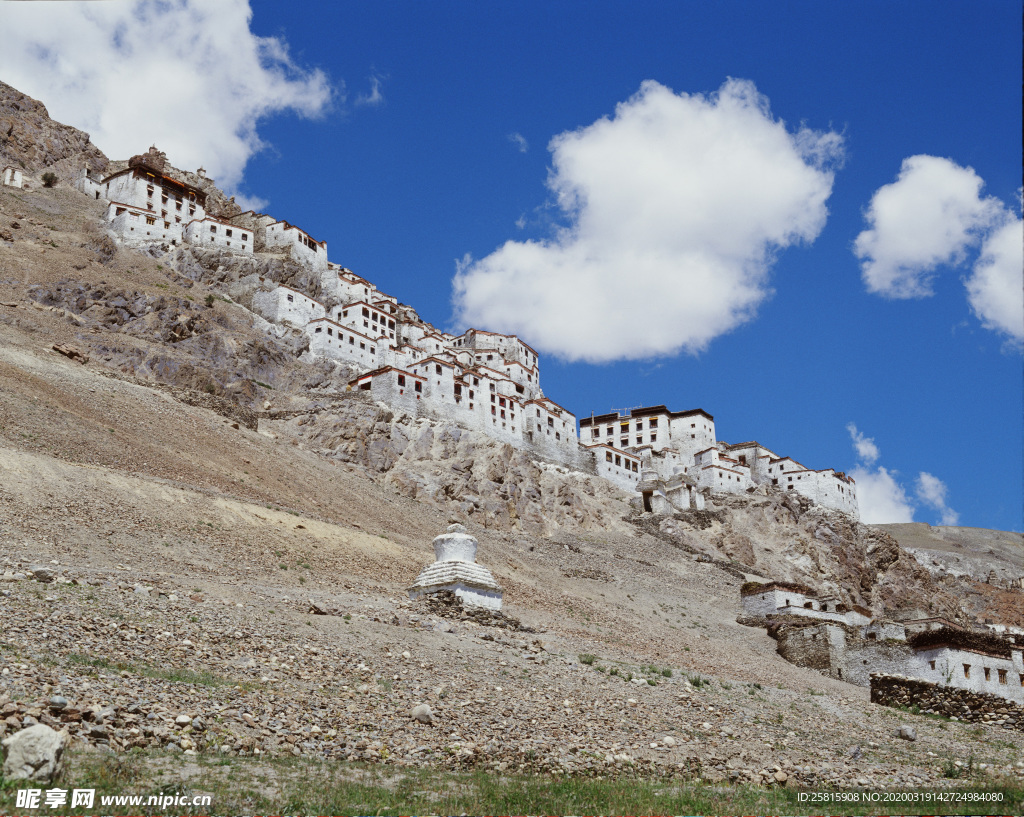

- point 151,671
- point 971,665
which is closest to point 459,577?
point 151,671

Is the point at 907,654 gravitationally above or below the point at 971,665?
above

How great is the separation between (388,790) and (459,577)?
53.0 feet

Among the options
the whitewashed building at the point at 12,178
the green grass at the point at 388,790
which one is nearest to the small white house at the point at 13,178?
the whitewashed building at the point at 12,178

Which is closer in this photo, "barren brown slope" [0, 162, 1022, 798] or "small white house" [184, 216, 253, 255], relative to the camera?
"barren brown slope" [0, 162, 1022, 798]

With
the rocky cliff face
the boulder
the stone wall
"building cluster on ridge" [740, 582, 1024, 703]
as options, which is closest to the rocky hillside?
the boulder

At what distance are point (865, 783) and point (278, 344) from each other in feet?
221

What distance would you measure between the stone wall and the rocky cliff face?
3845 inches

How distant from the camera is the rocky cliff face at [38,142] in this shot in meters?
98.7

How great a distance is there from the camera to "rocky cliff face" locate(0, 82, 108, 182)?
98.7 meters

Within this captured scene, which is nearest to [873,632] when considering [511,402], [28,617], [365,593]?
[365,593]

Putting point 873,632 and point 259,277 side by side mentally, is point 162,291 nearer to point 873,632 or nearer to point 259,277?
point 259,277

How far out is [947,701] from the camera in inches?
1069

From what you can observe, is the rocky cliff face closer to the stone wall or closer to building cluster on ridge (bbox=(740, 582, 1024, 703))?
building cluster on ridge (bbox=(740, 582, 1024, 703))

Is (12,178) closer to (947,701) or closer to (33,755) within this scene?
(947,701)
